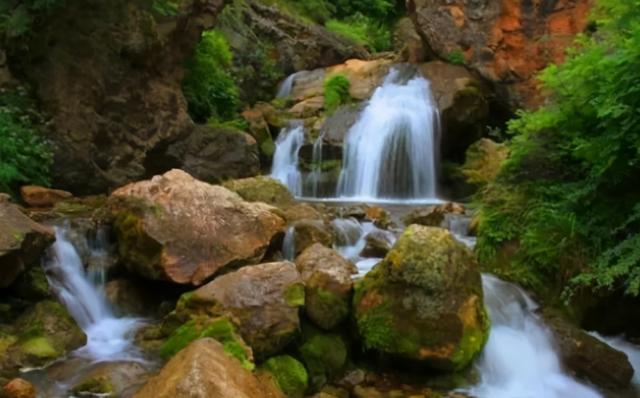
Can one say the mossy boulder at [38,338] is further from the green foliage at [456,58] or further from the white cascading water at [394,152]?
the green foliage at [456,58]

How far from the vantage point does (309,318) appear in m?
6.59

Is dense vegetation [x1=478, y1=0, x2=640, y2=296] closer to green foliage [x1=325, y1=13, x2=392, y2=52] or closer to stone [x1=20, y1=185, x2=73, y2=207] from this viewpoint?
stone [x1=20, y1=185, x2=73, y2=207]

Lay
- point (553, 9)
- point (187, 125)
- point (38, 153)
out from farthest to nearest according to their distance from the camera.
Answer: point (553, 9)
point (187, 125)
point (38, 153)

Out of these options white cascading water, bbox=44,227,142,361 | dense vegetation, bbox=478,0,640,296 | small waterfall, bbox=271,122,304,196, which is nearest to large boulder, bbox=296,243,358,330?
white cascading water, bbox=44,227,142,361

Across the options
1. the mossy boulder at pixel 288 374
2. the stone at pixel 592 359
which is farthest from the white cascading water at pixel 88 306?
the stone at pixel 592 359

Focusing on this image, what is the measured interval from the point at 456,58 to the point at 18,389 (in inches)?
548

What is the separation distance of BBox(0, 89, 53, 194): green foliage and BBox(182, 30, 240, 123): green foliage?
16.1 feet

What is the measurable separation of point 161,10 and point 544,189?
730 centimetres

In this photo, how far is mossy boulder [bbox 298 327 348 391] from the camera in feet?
20.4

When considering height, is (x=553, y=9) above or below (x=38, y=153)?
above

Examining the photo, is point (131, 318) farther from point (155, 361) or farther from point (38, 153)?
point (38, 153)

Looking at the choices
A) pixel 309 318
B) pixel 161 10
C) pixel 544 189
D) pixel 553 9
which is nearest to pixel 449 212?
pixel 544 189

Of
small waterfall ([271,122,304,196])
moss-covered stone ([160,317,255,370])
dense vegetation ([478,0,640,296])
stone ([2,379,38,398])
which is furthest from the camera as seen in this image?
small waterfall ([271,122,304,196])

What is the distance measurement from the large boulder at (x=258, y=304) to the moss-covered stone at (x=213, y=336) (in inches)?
5.6
